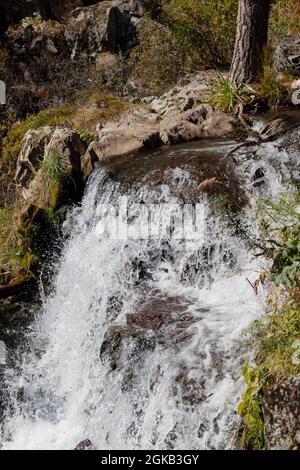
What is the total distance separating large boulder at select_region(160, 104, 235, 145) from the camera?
8656 millimetres

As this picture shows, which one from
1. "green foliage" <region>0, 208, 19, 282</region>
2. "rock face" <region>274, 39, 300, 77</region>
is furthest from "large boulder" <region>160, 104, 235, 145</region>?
"green foliage" <region>0, 208, 19, 282</region>

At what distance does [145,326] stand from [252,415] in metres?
1.73

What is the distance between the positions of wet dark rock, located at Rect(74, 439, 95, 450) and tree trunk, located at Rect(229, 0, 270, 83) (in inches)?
278

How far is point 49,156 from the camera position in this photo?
27.5ft

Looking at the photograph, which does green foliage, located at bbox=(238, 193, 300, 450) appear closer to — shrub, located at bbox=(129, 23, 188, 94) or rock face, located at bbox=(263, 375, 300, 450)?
rock face, located at bbox=(263, 375, 300, 450)

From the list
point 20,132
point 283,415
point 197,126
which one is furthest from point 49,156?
point 283,415

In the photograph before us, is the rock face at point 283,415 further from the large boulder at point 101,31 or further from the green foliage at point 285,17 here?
the large boulder at point 101,31

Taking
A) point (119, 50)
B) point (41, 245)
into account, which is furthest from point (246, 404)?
point (119, 50)

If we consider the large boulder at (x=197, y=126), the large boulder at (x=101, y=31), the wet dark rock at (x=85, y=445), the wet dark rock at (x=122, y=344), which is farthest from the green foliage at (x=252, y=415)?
the large boulder at (x=101, y=31)

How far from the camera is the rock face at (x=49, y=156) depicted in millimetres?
8320

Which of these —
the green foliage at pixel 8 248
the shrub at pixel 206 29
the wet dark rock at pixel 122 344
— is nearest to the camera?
the wet dark rock at pixel 122 344

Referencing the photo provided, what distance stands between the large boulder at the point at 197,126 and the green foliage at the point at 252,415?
17.2 ft

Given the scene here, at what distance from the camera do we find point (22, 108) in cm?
1245

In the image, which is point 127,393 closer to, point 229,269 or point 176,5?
point 229,269
